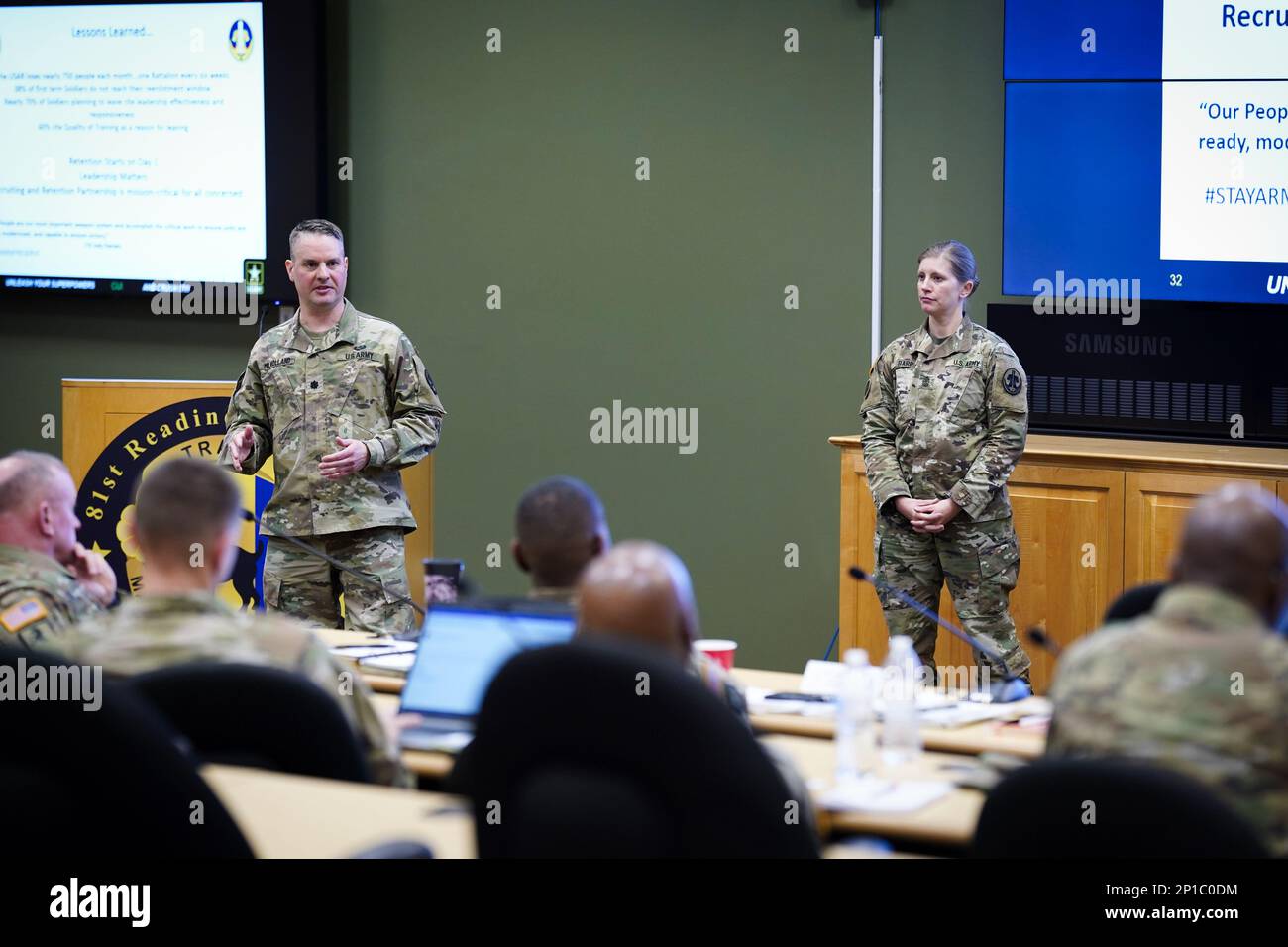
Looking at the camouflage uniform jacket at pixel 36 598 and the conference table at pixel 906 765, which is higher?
the camouflage uniform jacket at pixel 36 598

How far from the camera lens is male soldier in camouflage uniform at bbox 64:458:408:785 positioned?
2.79 meters

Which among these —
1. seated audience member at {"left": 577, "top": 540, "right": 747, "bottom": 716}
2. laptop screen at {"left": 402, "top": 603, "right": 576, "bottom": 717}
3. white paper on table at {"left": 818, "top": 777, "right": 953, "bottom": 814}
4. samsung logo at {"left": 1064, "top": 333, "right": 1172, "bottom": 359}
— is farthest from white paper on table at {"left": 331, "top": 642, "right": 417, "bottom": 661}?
samsung logo at {"left": 1064, "top": 333, "right": 1172, "bottom": 359}

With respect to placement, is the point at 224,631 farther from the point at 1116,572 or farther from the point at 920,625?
the point at 1116,572

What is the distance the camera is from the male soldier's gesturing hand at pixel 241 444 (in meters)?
4.86

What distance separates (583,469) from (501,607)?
3.28 metres

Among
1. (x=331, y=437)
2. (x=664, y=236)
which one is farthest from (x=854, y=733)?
(x=664, y=236)

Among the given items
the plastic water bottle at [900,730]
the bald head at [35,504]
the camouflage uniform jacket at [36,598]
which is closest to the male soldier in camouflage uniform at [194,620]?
the camouflage uniform jacket at [36,598]

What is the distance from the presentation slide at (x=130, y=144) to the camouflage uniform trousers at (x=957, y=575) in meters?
2.98

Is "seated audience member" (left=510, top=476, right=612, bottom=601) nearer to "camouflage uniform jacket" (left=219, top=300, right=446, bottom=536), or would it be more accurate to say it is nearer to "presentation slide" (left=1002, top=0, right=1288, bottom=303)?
"camouflage uniform jacket" (left=219, top=300, right=446, bottom=536)

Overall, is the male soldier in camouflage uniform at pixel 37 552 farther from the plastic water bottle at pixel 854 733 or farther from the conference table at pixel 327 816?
the plastic water bottle at pixel 854 733

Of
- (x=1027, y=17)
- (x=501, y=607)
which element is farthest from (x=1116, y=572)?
(x=501, y=607)

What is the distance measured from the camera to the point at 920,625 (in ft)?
17.3

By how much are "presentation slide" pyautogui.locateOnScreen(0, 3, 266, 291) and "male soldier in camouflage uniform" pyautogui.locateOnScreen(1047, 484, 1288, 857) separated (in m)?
5.03

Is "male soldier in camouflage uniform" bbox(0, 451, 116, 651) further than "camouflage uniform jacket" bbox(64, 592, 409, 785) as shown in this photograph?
Yes
